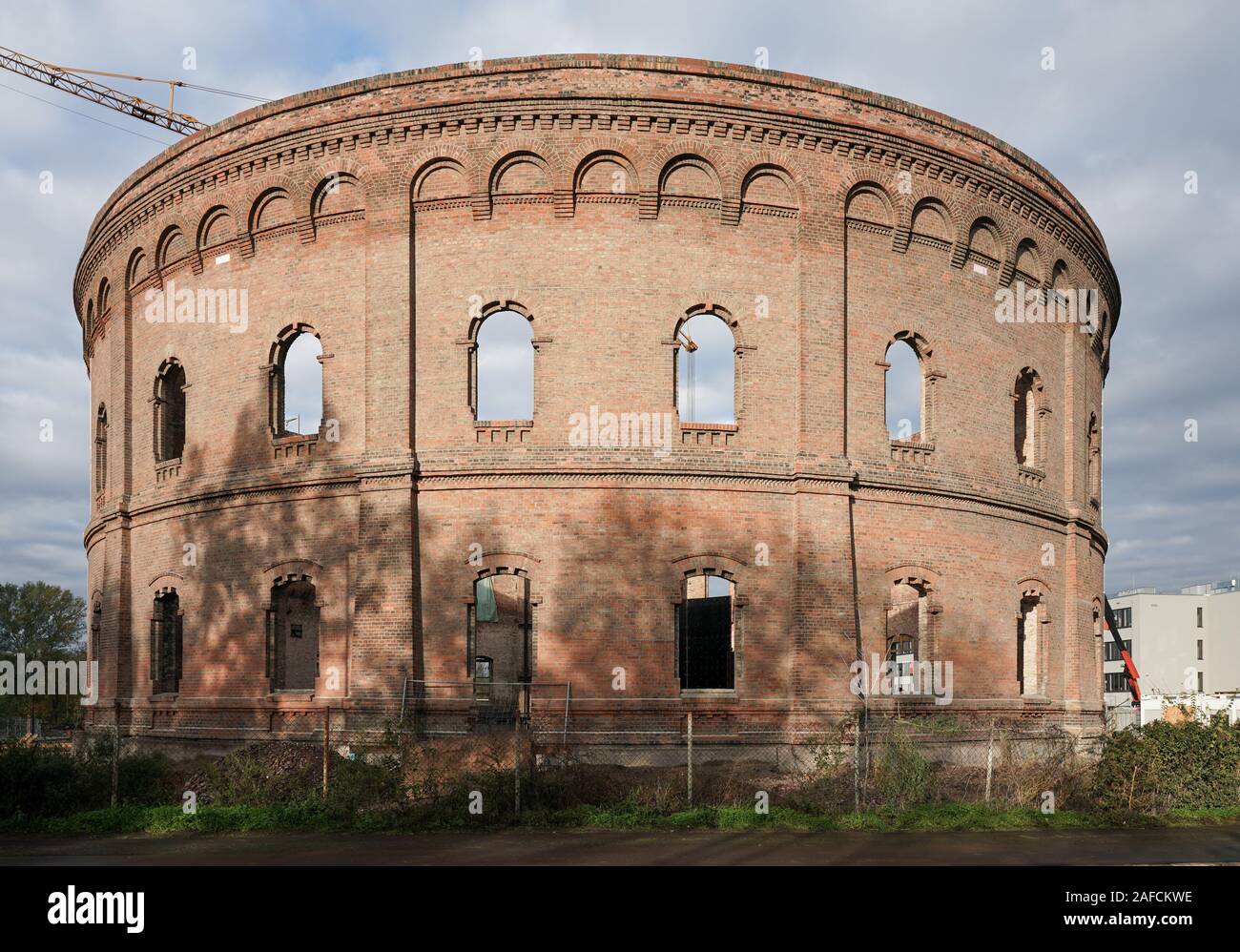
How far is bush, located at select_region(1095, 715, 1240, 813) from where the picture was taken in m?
14.6

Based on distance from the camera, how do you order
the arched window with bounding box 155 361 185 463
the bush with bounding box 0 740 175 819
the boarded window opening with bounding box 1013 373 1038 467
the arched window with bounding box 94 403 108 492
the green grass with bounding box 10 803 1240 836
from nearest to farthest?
the green grass with bounding box 10 803 1240 836, the bush with bounding box 0 740 175 819, the arched window with bounding box 155 361 185 463, the boarded window opening with bounding box 1013 373 1038 467, the arched window with bounding box 94 403 108 492

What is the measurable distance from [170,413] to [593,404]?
32.8 ft

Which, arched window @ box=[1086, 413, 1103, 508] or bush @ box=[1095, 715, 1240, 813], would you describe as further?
arched window @ box=[1086, 413, 1103, 508]

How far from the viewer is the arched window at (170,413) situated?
2231 centimetres

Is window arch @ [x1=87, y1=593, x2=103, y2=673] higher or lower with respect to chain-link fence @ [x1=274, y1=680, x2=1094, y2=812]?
higher

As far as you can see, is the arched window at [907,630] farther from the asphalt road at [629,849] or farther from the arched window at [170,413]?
the arched window at [170,413]

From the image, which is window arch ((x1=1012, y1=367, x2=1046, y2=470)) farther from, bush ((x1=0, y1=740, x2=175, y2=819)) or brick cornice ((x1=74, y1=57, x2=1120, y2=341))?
bush ((x1=0, y1=740, x2=175, y2=819))

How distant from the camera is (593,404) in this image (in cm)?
1825

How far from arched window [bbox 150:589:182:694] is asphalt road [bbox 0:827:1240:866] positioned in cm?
877

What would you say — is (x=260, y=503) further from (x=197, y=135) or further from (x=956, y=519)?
(x=956, y=519)

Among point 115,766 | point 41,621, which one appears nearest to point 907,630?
point 115,766

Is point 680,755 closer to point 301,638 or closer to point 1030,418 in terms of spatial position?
point 1030,418

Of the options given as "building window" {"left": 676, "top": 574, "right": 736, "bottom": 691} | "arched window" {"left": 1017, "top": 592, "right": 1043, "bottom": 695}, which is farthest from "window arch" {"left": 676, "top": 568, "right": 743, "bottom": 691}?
"arched window" {"left": 1017, "top": 592, "right": 1043, "bottom": 695}
